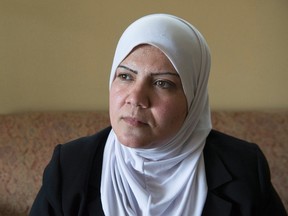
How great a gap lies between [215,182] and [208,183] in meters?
0.02

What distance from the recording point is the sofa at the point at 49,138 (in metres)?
1.74

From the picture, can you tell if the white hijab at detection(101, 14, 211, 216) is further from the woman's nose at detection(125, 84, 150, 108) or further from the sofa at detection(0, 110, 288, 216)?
the sofa at detection(0, 110, 288, 216)

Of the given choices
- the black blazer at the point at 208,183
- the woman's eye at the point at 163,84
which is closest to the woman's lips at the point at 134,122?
the woman's eye at the point at 163,84

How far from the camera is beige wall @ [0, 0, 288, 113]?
182 cm

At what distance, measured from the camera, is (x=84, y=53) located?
1855 mm

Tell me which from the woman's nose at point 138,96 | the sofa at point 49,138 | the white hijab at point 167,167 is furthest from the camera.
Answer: the sofa at point 49,138

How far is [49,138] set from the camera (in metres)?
1.78

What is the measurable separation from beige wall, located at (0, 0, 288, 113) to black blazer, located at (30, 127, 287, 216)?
733mm

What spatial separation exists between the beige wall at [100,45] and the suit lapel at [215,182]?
789 mm

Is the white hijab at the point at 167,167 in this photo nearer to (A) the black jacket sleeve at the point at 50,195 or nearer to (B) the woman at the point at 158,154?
(B) the woman at the point at 158,154

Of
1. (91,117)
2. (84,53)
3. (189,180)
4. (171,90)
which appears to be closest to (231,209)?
(189,180)

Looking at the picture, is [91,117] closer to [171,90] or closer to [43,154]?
[43,154]

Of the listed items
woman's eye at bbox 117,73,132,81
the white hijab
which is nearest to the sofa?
the white hijab

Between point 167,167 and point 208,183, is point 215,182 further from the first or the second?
point 167,167
